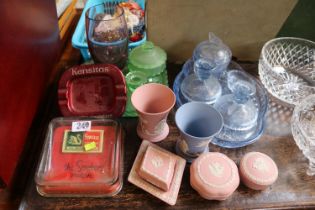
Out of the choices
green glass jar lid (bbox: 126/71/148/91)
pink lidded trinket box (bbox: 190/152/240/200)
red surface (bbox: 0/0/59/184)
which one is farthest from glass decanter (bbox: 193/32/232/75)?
red surface (bbox: 0/0/59/184)

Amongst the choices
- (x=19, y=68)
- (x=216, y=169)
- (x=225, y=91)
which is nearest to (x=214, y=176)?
(x=216, y=169)

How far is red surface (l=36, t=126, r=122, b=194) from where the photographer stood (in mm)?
493

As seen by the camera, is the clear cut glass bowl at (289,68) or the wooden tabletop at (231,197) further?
the clear cut glass bowl at (289,68)

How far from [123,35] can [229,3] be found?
0.27 meters

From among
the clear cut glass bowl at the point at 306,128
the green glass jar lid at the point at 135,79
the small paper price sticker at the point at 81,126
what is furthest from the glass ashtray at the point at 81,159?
the clear cut glass bowl at the point at 306,128

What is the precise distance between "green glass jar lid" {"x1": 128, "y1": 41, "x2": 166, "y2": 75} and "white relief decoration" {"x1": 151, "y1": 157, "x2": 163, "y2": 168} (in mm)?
245

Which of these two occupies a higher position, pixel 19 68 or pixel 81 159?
pixel 19 68

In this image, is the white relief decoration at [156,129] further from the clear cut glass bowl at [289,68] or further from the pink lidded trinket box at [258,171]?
the clear cut glass bowl at [289,68]

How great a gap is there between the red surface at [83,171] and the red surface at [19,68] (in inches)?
2.8

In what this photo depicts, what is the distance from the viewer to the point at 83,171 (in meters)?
0.51

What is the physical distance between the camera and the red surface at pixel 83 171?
493 mm

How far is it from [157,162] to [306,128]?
358 mm

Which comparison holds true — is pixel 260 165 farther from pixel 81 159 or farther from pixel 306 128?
pixel 81 159

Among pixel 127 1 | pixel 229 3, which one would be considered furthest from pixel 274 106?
pixel 127 1
